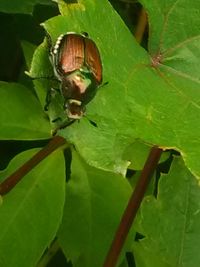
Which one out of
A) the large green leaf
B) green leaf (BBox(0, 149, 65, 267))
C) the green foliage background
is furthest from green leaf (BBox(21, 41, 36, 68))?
the large green leaf

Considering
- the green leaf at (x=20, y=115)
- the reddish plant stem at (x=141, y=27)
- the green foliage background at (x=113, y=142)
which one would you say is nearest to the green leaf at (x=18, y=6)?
the green foliage background at (x=113, y=142)

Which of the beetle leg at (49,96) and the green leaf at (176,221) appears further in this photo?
the green leaf at (176,221)

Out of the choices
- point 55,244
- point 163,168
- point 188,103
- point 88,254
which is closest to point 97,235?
point 88,254

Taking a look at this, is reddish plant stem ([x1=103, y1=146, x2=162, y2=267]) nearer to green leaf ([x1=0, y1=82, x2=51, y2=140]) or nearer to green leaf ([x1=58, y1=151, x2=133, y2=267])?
green leaf ([x1=58, y1=151, x2=133, y2=267])

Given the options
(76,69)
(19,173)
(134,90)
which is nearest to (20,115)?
(19,173)

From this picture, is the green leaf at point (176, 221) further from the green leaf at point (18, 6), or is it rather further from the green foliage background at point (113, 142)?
the green leaf at point (18, 6)

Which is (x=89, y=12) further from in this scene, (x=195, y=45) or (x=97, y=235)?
(x=97, y=235)
